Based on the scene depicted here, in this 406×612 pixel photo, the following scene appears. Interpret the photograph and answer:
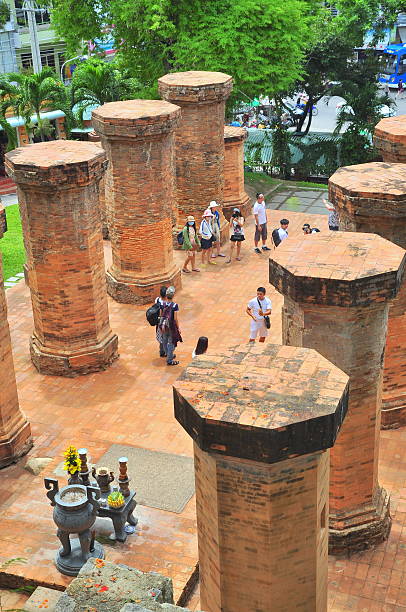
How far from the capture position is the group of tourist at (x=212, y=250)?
537 inches

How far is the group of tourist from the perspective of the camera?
13.6 meters

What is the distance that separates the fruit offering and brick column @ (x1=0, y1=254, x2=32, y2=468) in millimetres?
2468

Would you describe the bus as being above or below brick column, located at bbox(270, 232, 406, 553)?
below

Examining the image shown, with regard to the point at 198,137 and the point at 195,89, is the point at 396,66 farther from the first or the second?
the point at 195,89

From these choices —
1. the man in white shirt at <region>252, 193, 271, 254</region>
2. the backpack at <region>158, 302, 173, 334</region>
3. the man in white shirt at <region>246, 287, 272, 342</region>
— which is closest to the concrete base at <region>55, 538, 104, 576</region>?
the backpack at <region>158, 302, 173, 334</region>

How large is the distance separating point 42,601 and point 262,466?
2.98m

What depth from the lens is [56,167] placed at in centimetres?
1248

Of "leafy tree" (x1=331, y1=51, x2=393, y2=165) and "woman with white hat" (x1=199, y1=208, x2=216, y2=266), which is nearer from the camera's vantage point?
"woman with white hat" (x1=199, y1=208, x2=216, y2=266)

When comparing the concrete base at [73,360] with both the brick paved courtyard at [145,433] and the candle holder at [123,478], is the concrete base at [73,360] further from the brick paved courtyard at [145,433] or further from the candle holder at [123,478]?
the candle holder at [123,478]

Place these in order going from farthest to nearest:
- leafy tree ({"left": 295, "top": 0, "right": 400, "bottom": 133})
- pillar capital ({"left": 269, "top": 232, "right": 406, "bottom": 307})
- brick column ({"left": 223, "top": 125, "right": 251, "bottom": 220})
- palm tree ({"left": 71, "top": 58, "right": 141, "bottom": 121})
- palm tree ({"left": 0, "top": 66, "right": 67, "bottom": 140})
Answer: leafy tree ({"left": 295, "top": 0, "right": 400, "bottom": 133})
palm tree ({"left": 0, "top": 66, "right": 67, "bottom": 140})
palm tree ({"left": 71, "top": 58, "right": 141, "bottom": 121})
brick column ({"left": 223, "top": 125, "right": 251, "bottom": 220})
pillar capital ({"left": 269, "top": 232, "right": 406, "bottom": 307})

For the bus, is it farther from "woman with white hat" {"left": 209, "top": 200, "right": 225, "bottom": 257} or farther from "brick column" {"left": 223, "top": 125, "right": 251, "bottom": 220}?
"woman with white hat" {"left": 209, "top": 200, "right": 225, "bottom": 257}

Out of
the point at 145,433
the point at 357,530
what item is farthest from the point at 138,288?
the point at 357,530

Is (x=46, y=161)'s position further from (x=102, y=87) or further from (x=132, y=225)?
(x=102, y=87)

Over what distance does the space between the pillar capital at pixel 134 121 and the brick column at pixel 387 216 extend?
4828 mm
